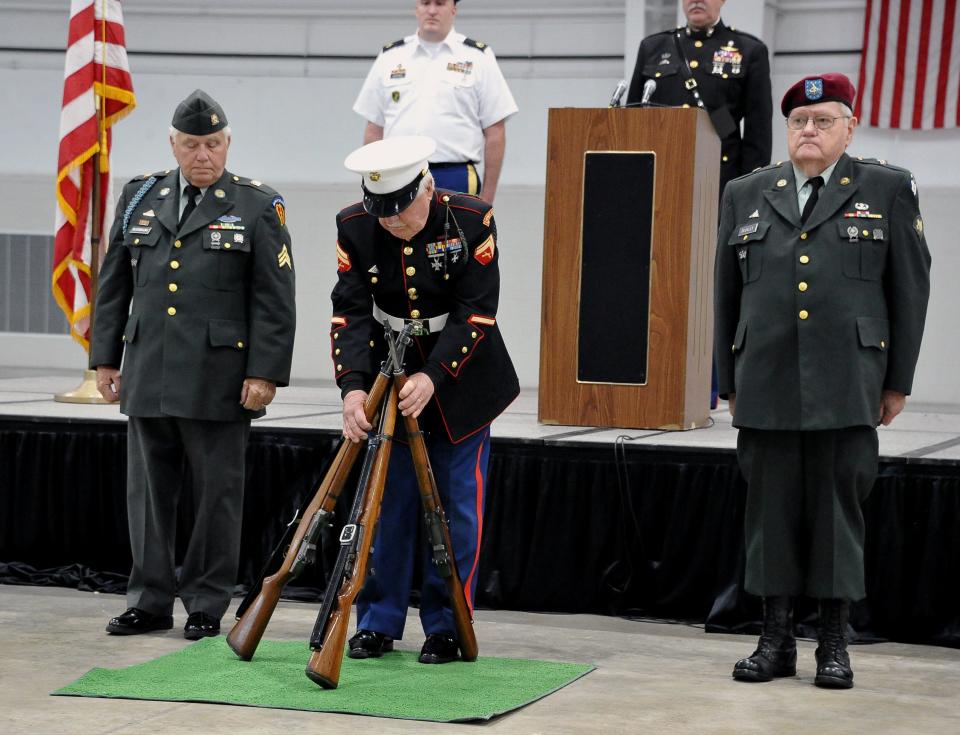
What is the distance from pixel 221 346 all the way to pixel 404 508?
732 millimetres

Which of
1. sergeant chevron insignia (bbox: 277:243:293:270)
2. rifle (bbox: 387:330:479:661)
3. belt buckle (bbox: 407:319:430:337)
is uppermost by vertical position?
sergeant chevron insignia (bbox: 277:243:293:270)

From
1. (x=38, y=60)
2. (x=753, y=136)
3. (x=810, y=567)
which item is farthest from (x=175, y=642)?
(x=38, y=60)

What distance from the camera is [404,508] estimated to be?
3549 mm

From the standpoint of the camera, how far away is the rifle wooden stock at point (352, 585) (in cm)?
309

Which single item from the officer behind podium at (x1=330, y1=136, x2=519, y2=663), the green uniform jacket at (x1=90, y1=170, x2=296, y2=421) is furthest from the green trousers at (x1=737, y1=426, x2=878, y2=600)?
the green uniform jacket at (x1=90, y1=170, x2=296, y2=421)

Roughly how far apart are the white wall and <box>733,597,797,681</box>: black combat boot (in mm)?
5219

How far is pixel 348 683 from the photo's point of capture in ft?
10.6

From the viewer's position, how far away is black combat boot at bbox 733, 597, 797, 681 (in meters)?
3.42

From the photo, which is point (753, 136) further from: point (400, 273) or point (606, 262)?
point (400, 273)

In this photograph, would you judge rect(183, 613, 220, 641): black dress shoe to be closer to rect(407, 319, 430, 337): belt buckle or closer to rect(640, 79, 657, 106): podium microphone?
rect(407, 319, 430, 337): belt buckle

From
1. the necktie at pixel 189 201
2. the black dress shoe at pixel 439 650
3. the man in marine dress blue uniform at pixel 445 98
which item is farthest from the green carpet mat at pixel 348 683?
the man in marine dress blue uniform at pixel 445 98

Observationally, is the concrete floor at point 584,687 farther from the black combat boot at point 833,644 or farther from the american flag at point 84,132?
the american flag at point 84,132

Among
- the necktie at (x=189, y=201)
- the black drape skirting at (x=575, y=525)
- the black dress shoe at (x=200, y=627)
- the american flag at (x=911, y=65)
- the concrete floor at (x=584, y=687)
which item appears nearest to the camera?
the concrete floor at (x=584, y=687)

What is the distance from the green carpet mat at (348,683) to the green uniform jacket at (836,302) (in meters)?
0.82
